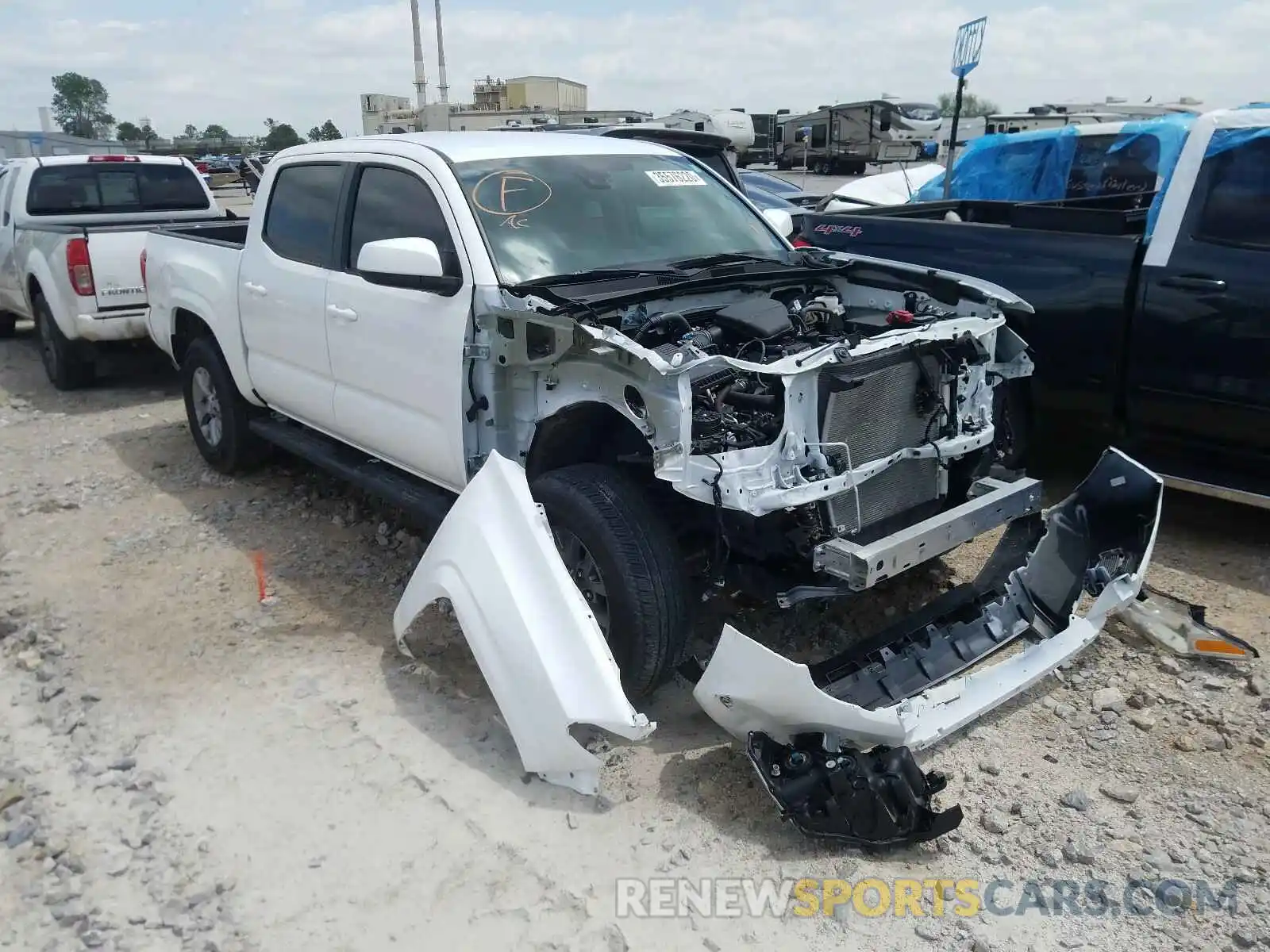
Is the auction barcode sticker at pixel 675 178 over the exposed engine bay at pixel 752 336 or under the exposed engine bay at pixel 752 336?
over

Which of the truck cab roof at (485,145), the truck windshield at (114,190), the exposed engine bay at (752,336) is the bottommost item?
the exposed engine bay at (752,336)

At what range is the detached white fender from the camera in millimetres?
3086

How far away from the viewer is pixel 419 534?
5.34m

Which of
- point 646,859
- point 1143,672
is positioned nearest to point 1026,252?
point 1143,672

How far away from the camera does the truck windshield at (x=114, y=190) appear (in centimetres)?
935

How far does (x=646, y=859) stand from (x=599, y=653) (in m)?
0.61

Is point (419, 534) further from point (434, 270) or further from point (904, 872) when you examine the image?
point (904, 872)

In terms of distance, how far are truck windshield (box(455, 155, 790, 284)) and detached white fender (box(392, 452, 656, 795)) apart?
3.24ft

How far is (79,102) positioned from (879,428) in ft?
397

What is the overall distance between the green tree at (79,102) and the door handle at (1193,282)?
107383 mm

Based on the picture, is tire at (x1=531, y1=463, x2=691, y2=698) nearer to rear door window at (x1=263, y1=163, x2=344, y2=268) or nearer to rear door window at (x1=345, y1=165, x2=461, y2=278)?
rear door window at (x1=345, y1=165, x2=461, y2=278)

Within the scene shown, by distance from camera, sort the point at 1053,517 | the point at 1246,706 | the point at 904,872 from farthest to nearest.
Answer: the point at 1053,517
the point at 1246,706
the point at 904,872

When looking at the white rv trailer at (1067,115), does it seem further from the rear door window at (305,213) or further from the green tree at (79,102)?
the green tree at (79,102)

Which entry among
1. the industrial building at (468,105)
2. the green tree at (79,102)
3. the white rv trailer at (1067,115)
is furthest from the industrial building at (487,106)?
the green tree at (79,102)
